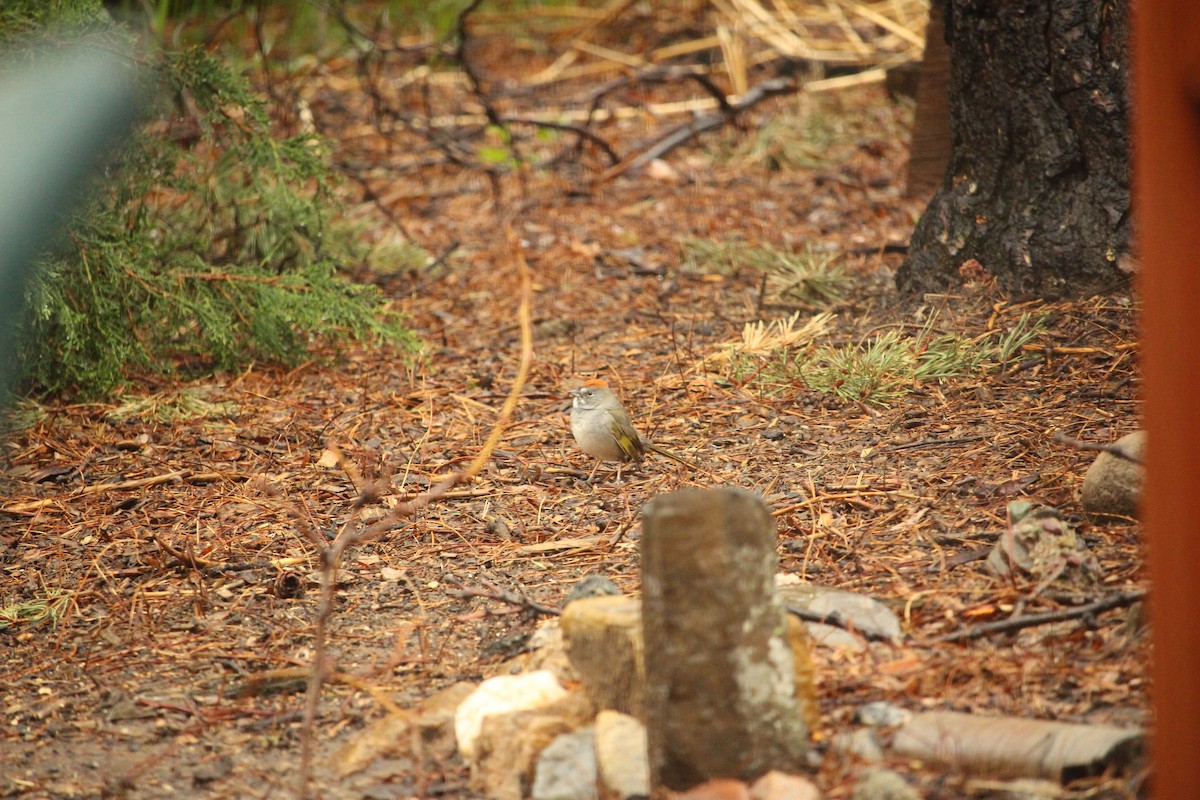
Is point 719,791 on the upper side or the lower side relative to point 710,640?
lower

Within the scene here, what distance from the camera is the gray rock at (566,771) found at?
2.17 metres

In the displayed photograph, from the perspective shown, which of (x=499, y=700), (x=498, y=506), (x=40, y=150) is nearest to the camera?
(x=499, y=700)

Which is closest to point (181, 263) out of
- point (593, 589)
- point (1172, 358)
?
point (593, 589)

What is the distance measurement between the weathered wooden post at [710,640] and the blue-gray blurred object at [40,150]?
11.0ft

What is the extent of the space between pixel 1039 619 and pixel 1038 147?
2.36 m

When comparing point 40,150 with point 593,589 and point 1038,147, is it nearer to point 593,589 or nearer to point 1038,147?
point 593,589

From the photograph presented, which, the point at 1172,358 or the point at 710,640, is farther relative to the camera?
the point at 710,640

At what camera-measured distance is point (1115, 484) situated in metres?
2.82

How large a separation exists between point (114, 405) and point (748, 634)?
3.54 meters

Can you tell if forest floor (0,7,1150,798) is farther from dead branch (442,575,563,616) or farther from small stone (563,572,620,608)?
small stone (563,572,620,608)

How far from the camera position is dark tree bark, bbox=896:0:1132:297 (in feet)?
13.0

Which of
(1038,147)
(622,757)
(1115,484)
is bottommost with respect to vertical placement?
(622,757)

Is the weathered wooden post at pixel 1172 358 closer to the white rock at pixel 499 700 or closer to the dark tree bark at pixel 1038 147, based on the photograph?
the white rock at pixel 499 700

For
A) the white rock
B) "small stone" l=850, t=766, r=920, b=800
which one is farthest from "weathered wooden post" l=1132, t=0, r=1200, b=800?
the white rock
